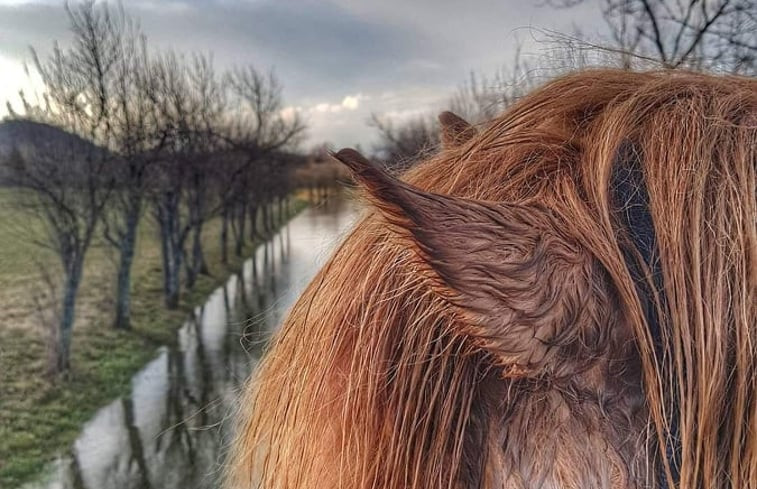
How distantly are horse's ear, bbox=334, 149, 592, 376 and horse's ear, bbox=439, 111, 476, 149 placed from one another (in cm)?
47

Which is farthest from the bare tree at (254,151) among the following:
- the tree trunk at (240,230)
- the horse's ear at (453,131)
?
the horse's ear at (453,131)

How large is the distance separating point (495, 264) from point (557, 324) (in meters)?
0.09

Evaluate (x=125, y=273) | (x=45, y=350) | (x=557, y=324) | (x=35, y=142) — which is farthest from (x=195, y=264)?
(x=557, y=324)

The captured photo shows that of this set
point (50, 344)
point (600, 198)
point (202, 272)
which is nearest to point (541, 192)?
point (600, 198)

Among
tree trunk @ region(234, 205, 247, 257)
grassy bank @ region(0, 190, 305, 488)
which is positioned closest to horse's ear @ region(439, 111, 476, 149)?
grassy bank @ region(0, 190, 305, 488)

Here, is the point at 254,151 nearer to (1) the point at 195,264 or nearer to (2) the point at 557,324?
(1) the point at 195,264

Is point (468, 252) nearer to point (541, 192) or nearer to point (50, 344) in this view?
point (541, 192)

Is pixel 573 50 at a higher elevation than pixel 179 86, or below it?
below

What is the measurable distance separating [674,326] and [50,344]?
11899 millimetres

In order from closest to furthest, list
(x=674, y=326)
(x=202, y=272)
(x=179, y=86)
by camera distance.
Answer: (x=674, y=326) < (x=179, y=86) < (x=202, y=272)

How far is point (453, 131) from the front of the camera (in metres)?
1.07

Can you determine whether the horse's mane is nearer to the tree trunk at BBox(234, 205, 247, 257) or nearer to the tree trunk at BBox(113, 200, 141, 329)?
the tree trunk at BBox(113, 200, 141, 329)

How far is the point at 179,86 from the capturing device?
1988 cm

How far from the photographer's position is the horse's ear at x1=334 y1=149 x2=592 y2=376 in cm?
46
